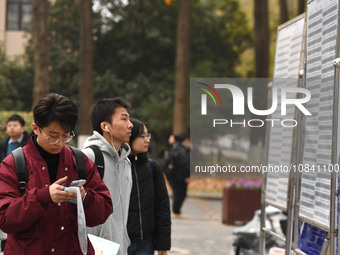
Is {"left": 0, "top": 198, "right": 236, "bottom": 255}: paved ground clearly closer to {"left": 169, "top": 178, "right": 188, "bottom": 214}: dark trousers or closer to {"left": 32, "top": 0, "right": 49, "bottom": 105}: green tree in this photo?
{"left": 169, "top": 178, "right": 188, "bottom": 214}: dark trousers

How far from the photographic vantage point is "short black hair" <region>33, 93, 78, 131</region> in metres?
4.01

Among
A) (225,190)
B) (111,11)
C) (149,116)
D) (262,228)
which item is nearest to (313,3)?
(262,228)

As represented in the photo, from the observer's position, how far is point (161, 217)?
623cm

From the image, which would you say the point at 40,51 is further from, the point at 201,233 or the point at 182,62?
the point at 201,233

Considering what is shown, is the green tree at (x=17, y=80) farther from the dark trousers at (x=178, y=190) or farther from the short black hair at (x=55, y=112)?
the short black hair at (x=55, y=112)

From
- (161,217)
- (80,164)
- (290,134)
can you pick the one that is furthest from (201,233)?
(80,164)

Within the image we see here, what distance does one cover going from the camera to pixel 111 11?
3300 centimetres

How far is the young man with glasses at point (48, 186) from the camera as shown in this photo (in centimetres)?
391

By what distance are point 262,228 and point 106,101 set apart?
2.34m

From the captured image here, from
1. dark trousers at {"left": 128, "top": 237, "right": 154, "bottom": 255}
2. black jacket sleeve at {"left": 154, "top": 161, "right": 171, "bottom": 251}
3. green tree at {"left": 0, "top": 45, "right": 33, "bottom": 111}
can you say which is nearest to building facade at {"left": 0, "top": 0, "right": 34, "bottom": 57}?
green tree at {"left": 0, "top": 45, "right": 33, "bottom": 111}

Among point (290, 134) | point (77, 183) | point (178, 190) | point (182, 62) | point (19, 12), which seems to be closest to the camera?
point (77, 183)

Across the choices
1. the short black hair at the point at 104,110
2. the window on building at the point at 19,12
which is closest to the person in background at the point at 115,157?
the short black hair at the point at 104,110

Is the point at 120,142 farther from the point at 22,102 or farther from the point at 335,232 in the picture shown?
the point at 22,102

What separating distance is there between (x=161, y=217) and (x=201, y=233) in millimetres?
7488
